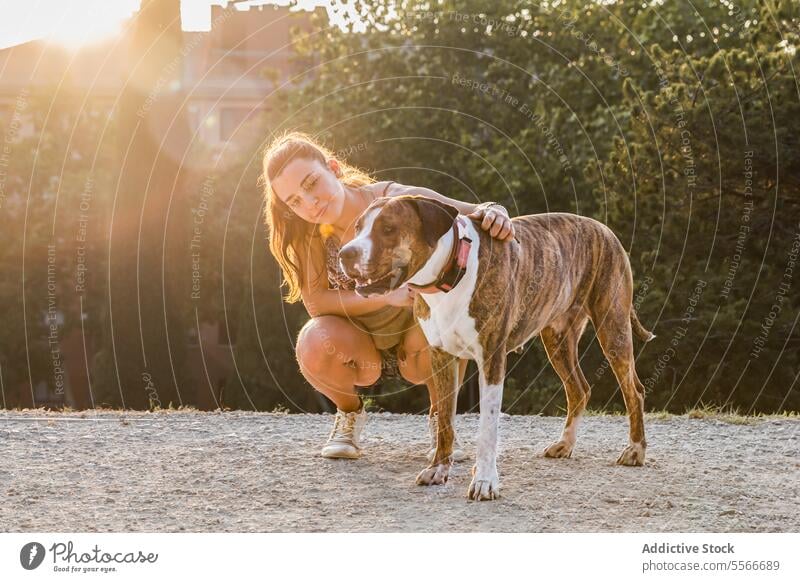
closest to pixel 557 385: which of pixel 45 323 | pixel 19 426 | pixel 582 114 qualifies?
pixel 582 114

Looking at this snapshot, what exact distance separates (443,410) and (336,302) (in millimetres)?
1446

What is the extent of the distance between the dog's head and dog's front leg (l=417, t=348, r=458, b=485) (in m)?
0.75

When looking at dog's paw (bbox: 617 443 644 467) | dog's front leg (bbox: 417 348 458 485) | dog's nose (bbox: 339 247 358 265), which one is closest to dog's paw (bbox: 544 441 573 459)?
dog's paw (bbox: 617 443 644 467)

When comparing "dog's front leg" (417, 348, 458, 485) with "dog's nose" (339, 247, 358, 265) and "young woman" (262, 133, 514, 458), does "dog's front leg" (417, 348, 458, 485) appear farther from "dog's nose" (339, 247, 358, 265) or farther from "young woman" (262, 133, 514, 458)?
"dog's nose" (339, 247, 358, 265)

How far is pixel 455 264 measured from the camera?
6.02m

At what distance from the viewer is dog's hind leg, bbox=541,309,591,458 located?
7.58 meters

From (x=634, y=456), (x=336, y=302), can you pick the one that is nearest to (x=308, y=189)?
(x=336, y=302)

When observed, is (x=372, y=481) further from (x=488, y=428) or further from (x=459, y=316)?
(x=459, y=316)

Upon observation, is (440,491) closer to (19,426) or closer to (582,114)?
(19,426)

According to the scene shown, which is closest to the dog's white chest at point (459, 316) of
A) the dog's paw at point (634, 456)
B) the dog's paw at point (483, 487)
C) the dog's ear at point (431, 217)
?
the dog's ear at point (431, 217)

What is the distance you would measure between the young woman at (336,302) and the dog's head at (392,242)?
4.34 feet

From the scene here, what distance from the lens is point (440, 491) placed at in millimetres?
6539

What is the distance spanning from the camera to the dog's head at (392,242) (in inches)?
224

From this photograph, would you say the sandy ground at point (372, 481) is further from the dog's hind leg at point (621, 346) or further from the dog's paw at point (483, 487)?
the dog's hind leg at point (621, 346)
